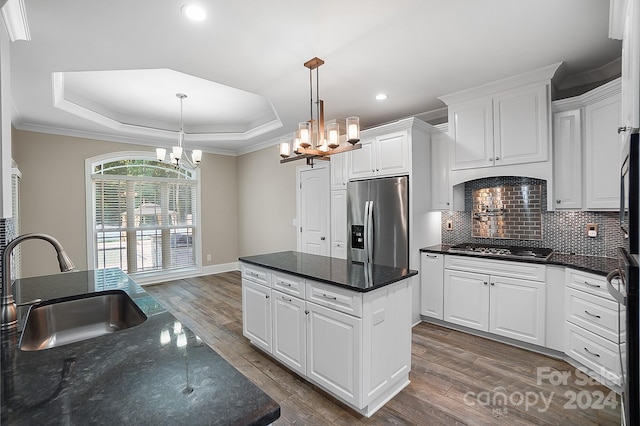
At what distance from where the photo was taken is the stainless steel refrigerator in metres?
3.52

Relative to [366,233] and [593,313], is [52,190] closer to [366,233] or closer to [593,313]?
[366,233]

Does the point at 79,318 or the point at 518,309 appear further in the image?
the point at 518,309

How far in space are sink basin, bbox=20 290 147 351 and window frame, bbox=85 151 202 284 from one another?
3.94m

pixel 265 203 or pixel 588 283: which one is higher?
pixel 265 203

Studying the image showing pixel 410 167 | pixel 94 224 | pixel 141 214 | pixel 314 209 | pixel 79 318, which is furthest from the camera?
pixel 141 214

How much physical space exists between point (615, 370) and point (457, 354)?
43.4 inches

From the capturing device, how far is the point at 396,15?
6.96 ft

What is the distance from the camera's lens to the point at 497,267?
307 cm

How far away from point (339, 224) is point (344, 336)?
2.32 m

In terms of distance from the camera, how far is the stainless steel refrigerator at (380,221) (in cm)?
352

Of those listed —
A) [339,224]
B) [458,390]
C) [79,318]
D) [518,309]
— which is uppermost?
[339,224]

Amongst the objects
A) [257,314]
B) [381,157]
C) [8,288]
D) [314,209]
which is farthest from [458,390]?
[314,209]

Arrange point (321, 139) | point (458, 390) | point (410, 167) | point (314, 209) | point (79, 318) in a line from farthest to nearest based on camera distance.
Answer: point (314, 209), point (410, 167), point (321, 139), point (458, 390), point (79, 318)

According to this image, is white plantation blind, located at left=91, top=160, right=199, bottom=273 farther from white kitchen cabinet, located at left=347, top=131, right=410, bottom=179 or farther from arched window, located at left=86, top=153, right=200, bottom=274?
white kitchen cabinet, located at left=347, top=131, right=410, bottom=179
